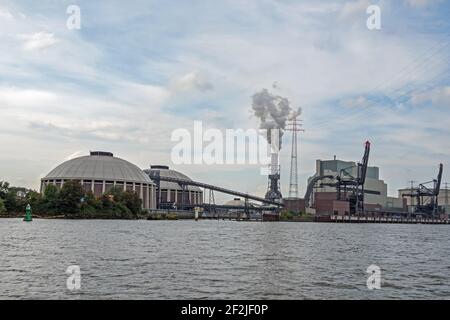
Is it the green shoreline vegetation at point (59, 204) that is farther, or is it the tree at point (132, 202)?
the tree at point (132, 202)

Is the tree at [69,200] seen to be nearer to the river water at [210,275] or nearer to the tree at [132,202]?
the tree at [132,202]

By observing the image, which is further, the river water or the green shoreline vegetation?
the green shoreline vegetation

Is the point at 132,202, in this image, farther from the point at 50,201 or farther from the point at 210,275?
the point at 210,275

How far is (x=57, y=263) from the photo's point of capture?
32.1 metres

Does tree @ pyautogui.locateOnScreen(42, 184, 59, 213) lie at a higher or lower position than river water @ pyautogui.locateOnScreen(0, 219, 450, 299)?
higher

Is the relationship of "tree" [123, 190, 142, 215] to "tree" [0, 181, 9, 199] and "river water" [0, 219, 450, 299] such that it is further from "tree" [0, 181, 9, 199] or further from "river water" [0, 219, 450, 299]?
"river water" [0, 219, 450, 299]

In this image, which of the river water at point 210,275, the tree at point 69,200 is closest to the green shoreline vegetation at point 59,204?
the tree at point 69,200

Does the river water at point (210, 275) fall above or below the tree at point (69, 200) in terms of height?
below

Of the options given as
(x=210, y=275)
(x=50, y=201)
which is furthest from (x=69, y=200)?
(x=210, y=275)

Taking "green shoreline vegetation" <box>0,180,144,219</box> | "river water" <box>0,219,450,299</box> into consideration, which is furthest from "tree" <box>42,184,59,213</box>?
"river water" <box>0,219,450,299</box>

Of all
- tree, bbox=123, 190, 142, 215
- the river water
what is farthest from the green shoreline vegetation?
the river water

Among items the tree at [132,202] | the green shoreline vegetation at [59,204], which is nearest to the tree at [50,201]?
the green shoreline vegetation at [59,204]
